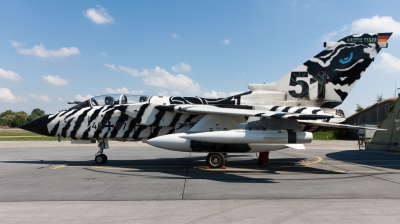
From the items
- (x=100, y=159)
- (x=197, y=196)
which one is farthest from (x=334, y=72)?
(x=100, y=159)

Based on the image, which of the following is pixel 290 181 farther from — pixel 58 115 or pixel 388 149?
pixel 388 149

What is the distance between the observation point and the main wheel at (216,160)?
38.3ft

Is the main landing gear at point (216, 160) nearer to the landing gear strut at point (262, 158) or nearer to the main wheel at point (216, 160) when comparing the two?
the main wheel at point (216, 160)

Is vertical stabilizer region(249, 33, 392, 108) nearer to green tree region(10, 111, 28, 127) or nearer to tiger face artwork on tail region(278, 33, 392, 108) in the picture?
tiger face artwork on tail region(278, 33, 392, 108)

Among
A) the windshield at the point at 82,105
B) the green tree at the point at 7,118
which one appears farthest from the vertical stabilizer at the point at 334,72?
the green tree at the point at 7,118

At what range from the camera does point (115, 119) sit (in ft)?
40.9

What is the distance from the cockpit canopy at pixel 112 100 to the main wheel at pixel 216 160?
3.68 meters

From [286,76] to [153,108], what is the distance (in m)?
5.82

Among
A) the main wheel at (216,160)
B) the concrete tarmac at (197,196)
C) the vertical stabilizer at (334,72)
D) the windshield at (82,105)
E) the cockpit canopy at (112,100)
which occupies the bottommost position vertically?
the concrete tarmac at (197,196)

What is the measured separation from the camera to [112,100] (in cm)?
1276

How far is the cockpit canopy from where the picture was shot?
41.4 ft

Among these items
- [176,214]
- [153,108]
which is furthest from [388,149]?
[176,214]

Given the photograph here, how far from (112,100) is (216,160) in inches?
204

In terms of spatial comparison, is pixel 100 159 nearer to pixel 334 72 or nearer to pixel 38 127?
pixel 38 127
